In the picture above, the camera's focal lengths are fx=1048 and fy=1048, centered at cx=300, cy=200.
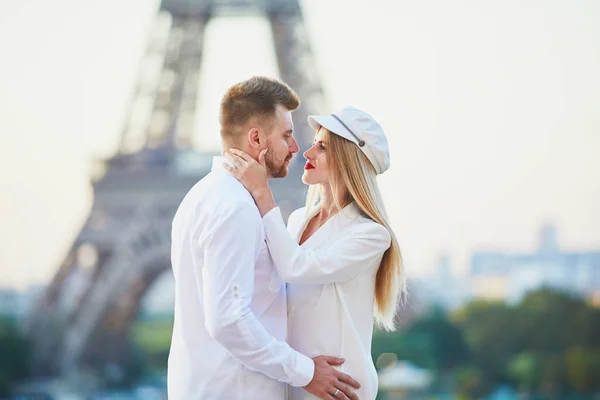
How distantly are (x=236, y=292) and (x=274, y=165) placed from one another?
1.16 ft

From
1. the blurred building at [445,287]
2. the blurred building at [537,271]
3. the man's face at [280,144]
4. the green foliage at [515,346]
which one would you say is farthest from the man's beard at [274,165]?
the blurred building at [445,287]

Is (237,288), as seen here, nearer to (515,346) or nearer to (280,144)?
(280,144)

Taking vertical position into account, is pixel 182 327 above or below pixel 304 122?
below

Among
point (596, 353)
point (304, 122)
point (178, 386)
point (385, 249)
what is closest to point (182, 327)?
point (178, 386)

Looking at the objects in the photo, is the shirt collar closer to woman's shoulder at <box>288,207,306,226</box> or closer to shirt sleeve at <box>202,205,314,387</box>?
shirt sleeve at <box>202,205,314,387</box>

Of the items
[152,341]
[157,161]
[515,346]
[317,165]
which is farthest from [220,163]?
[152,341]

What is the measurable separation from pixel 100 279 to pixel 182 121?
7.15ft

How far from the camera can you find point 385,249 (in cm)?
242

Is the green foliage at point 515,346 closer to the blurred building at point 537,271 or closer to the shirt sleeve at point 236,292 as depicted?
the blurred building at point 537,271

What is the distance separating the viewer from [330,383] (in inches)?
91.0

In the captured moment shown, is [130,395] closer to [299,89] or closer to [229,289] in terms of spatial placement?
[299,89]

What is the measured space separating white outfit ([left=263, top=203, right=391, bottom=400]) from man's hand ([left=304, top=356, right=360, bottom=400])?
3 centimetres

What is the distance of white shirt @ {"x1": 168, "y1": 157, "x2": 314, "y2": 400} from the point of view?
2.15 metres

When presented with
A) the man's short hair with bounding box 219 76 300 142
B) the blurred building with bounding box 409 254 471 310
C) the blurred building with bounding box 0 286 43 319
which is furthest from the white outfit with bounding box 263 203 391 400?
the blurred building with bounding box 409 254 471 310
